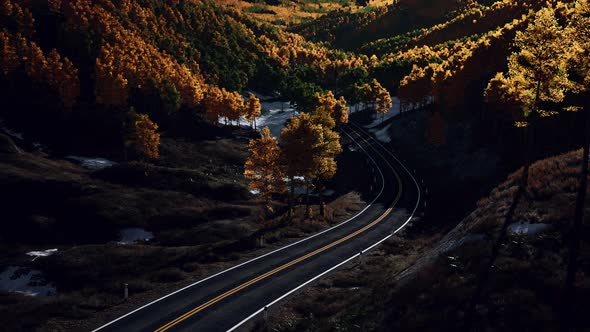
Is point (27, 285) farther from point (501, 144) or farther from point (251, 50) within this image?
point (251, 50)

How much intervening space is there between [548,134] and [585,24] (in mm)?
42879

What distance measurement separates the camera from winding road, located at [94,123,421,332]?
65.0 feet

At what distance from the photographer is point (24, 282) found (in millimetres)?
32812

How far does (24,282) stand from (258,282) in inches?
858

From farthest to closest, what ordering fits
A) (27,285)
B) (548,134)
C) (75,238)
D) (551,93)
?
(548,134) → (75,238) → (27,285) → (551,93)

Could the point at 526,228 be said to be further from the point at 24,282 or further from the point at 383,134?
the point at 383,134

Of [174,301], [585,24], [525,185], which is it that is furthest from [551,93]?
[174,301]

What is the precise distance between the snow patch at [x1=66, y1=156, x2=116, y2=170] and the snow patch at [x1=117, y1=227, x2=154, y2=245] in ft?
82.0

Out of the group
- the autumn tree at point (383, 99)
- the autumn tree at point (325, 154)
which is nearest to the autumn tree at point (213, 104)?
the autumn tree at point (383, 99)

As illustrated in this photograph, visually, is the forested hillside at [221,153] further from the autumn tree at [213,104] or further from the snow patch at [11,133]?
the snow patch at [11,133]

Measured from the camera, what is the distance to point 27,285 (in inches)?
1273

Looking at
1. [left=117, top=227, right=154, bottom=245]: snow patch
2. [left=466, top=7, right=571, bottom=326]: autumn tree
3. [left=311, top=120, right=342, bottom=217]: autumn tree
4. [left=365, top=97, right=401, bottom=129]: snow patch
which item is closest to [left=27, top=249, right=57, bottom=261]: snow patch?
[left=117, top=227, right=154, bottom=245]: snow patch

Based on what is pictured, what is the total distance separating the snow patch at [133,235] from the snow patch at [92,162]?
24994mm

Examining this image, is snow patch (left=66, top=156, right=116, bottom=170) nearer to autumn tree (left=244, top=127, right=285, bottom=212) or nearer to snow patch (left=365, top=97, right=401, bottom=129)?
autumn tree (left=244, top=127, right=285, bottom=212)
